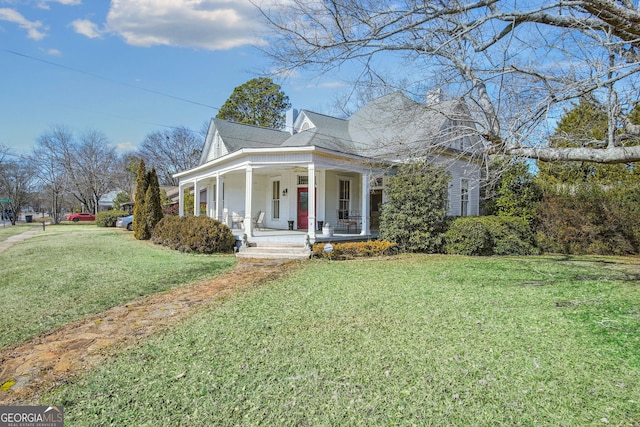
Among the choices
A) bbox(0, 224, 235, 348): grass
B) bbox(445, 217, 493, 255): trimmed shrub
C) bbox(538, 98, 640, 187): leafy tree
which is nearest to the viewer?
bbox(0, 224, 235, 348): grass

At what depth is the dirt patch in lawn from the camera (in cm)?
315

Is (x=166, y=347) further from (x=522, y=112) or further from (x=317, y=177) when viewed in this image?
(x=317, y=177)

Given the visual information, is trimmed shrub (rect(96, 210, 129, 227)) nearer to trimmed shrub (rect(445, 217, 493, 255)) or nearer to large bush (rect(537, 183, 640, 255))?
trimmed shrub (rect(445, 217, 493, 255))

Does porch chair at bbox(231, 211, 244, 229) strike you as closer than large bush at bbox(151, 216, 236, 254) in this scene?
No

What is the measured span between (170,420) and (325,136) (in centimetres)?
1418

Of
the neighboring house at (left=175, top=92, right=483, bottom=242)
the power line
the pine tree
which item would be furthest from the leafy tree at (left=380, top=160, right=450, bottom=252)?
the power line

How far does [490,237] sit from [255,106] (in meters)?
27.4

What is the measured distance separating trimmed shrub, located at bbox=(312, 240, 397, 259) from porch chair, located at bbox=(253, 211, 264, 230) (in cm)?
601

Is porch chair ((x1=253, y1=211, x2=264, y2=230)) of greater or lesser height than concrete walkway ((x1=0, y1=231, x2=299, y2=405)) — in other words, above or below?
above

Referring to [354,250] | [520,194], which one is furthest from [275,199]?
[520,194]

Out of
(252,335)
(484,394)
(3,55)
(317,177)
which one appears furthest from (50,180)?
(484,394)

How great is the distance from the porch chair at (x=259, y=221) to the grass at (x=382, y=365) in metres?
10.2

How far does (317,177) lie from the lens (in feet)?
50.3

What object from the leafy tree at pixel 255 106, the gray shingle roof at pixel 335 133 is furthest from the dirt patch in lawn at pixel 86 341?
the leafy tree at pixel 255 106
